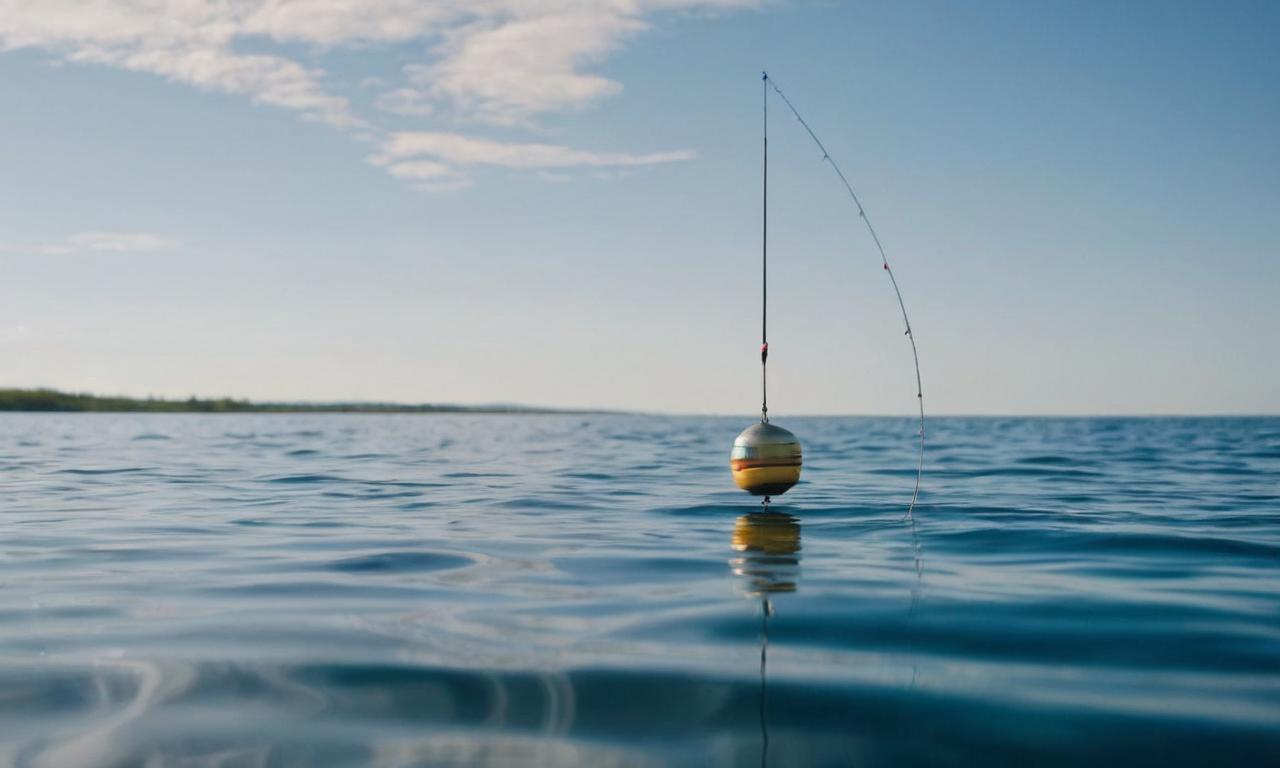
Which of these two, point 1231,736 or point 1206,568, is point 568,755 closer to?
point 1231,736

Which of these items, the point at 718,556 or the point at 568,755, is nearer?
the point at 568,755

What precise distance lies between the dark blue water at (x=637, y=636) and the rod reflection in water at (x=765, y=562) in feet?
0.16

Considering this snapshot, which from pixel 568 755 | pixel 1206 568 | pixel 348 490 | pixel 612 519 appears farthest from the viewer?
pixel 348 490

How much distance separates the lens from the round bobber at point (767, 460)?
38.8 feet

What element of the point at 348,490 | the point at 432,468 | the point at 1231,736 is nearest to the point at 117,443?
the point at 432,468

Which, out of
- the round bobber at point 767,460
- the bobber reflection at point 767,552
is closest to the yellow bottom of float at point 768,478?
the round bobber at point 767,460

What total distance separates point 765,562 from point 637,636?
11.1ft

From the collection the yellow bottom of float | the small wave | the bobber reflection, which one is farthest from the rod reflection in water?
the small wave

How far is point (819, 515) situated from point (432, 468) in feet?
45.1

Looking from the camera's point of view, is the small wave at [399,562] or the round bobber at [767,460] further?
the round bobber at [767,460]

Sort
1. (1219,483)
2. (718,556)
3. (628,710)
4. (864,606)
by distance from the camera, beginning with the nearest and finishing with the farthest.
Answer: (628,710) → (864,606) → (718,556) → (1219,483)

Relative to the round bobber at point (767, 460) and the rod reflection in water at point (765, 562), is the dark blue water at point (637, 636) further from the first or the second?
the round bobber at point (767, 460)

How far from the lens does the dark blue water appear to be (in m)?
4.70

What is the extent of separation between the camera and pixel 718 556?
10.3 m
